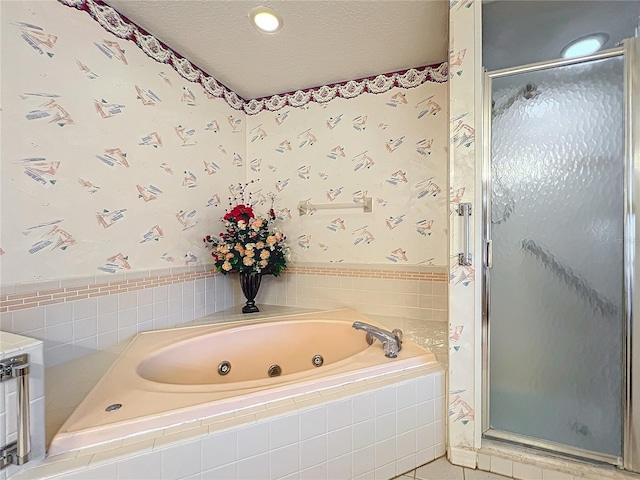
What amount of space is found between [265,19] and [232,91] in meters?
0.85

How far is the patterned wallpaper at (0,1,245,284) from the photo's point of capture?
111cm

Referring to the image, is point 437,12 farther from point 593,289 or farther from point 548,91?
point 593,289

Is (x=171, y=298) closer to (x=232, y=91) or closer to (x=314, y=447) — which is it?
(x=314, y=447)

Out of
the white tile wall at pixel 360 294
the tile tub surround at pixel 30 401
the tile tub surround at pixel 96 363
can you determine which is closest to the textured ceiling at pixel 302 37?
the white tile wall at pixel 360 294

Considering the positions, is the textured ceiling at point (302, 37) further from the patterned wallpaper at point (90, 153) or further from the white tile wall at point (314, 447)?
the white tile wall at point (314, 447)

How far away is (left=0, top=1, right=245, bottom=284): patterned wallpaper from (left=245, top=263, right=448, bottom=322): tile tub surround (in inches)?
27.4

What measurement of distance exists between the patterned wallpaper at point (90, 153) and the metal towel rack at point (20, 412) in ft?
1.88

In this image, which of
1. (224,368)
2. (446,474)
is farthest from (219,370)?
(446,474)

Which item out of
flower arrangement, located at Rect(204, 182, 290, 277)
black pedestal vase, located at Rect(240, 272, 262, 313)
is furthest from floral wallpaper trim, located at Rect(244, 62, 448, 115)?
black pedestal vase, located at Rect(240, 272, 262, 313)

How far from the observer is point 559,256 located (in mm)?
1182

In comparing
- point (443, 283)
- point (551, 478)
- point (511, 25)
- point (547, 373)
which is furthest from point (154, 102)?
point (551, 478)

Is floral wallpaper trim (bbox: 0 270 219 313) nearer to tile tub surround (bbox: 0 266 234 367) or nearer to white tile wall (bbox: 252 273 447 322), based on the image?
tile tub surround (bbox: 0 266 234 367)

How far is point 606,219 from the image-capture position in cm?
111

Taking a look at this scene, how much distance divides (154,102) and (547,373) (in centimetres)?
226
